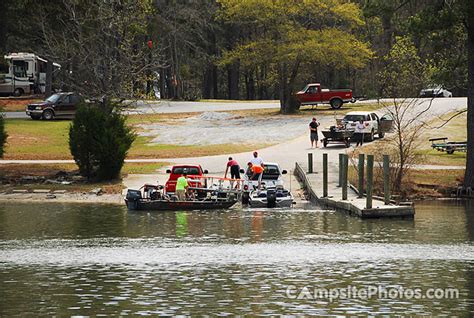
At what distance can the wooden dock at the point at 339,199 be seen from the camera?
4434 cm

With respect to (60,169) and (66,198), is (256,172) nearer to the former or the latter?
(66,198)

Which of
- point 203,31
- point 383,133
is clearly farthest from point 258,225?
point 203,31

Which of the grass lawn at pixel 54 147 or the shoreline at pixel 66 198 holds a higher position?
the grass lawn at pixel 54 147

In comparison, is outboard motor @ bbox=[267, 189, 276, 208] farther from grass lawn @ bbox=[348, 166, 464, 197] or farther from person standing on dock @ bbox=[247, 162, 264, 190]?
grass lawn @ bbox=[348, 166, 464, 197]

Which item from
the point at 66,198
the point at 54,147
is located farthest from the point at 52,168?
the point at 54,147

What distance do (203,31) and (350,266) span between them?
9638 cm

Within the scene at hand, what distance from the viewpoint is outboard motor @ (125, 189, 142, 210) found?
47.6 meters

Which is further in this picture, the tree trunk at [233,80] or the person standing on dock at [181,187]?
the tree trunk at [233,80]

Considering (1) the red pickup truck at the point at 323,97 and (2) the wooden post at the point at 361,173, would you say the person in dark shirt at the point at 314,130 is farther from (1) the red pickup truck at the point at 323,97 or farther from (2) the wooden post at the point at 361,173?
(1) the red pickup truck at the point at 323,97

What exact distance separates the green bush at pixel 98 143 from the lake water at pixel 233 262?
7822 mm

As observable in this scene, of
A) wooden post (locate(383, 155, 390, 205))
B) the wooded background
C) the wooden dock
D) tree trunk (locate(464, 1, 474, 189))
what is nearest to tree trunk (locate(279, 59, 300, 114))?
the wooded background

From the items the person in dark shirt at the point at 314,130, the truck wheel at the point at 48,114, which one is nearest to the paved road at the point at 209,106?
the truck wheel at the point at 48,114

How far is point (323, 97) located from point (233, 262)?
61.7 meters

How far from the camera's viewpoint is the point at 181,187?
4800 centimetres
